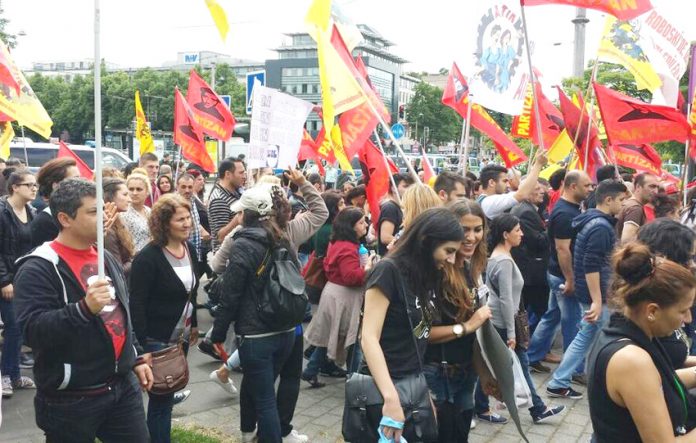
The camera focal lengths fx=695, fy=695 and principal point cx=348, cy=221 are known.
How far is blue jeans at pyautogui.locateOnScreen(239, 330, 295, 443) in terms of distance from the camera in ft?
13.9

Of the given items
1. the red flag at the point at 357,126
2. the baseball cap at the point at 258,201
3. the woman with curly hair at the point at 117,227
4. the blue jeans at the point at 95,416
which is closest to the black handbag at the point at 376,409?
the blue jeans at the point at 95,416

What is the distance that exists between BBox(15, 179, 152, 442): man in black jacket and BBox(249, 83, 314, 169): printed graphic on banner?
3.29 meters

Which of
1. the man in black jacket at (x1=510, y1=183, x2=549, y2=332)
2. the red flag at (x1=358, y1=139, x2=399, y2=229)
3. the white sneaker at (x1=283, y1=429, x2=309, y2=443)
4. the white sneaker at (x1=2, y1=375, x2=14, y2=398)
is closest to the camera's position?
the white sneaker at (x1=283, y1=429, x2=309, y2=443)

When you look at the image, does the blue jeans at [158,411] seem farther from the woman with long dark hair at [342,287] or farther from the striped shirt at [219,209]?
the striped shirt at [219,209]

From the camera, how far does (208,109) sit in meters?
10.9

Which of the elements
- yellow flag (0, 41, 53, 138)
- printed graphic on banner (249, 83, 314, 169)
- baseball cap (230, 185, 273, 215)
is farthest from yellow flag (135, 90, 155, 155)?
baseball cap (230, 185, 273, 215)

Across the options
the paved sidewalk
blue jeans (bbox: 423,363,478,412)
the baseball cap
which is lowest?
the paved sidewalk

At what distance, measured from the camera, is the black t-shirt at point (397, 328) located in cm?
316

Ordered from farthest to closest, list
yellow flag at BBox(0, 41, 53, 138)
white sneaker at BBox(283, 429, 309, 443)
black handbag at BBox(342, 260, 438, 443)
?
yellow flag at BBox(0, 41, 53, 138) < white sneaker at BBox(283, 429, 309, 443) < black handbag at BBox(342, 260, 438, 443)

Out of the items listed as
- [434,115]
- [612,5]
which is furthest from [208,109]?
[434,115]

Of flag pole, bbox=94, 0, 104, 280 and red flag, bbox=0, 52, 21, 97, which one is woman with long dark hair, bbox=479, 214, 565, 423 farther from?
red flag, bbox=0, 52, 21, 97

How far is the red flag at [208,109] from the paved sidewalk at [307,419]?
18.4 ft

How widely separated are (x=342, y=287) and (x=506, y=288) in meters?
1.38

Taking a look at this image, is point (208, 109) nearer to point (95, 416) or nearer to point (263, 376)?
point (263, 376)
